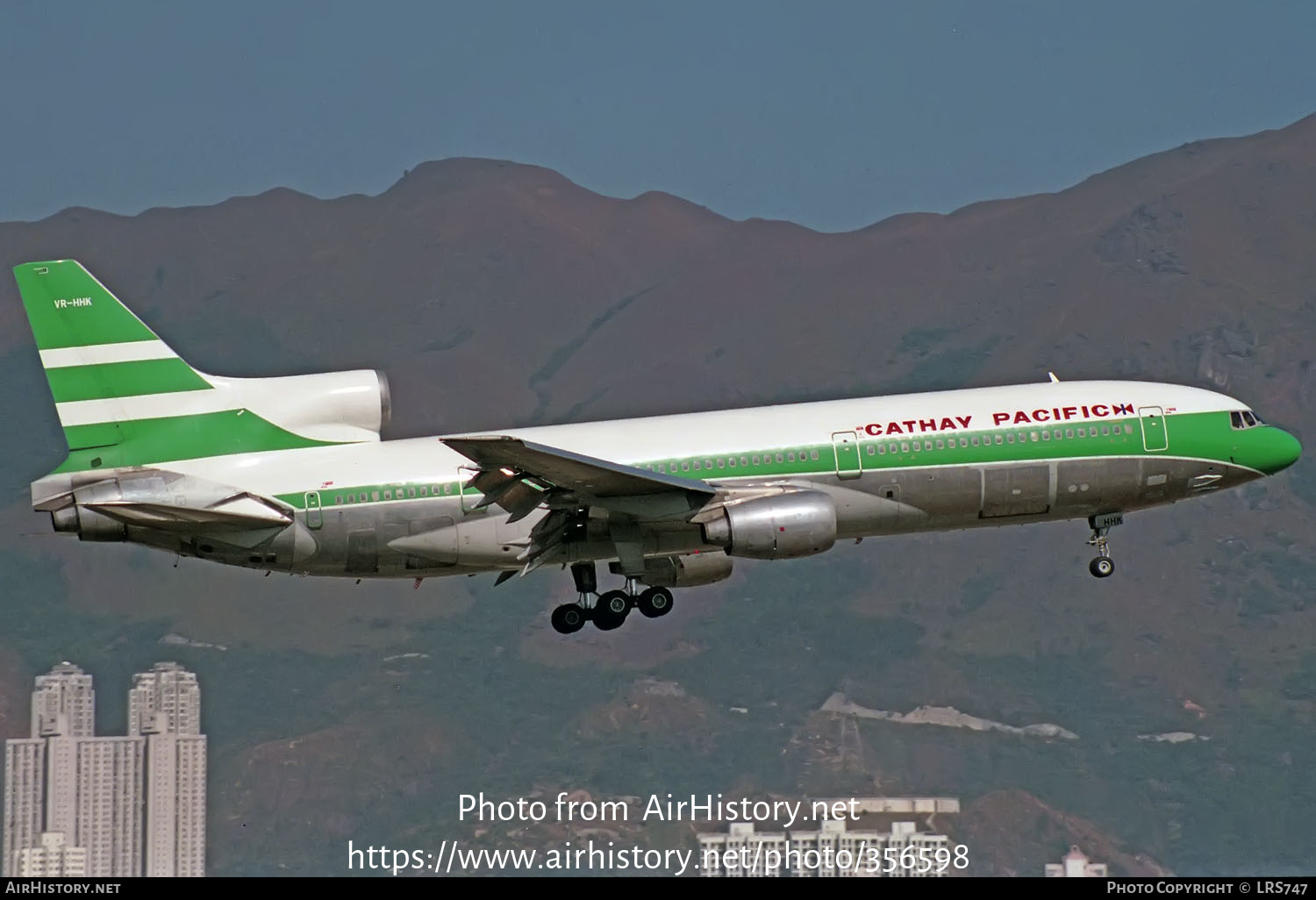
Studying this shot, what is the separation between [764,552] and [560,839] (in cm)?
14864

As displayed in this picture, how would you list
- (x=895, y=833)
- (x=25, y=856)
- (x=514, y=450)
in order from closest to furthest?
(x=514, y=450)
(x=895, y=833)
(x=25, y=856)

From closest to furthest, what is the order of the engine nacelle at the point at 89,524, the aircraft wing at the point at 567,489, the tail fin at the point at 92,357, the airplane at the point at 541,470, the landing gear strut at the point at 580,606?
the aircraft wing at the point at 567,489, the engine nacelle at the point at 89,524, the airplane at the point at 541,470, the tail fin at the point at 92,357, the landing gear strut at the point at 580,606

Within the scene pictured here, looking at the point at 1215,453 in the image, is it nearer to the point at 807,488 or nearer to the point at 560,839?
the point at 807,488

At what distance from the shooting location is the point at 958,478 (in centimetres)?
5194

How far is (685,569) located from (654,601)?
4.94 feet

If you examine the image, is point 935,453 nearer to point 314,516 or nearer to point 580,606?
point 580,606

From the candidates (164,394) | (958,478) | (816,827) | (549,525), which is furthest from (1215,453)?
(816,827)

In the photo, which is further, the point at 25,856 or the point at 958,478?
the point at 25,856

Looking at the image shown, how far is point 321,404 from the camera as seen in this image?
5300cm

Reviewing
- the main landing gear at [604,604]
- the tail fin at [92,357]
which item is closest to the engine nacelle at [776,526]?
the main landing gear at [604,604]

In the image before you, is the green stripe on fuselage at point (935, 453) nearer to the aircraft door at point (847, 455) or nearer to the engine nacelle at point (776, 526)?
the aircraft door at point (847, 455)

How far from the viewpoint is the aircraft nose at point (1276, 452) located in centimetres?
5484

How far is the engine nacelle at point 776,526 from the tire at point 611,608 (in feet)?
15.5
